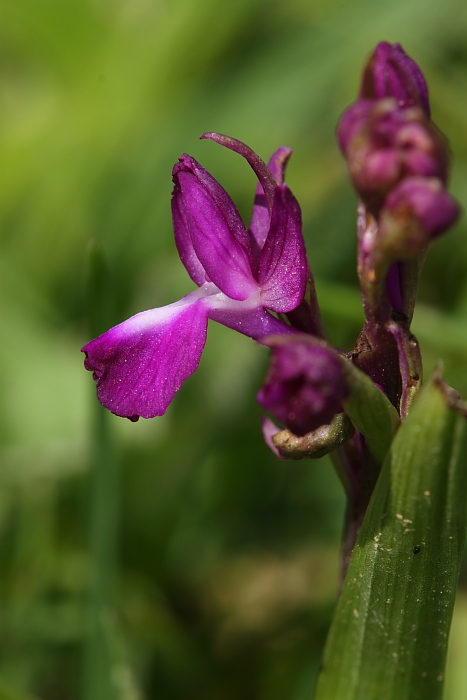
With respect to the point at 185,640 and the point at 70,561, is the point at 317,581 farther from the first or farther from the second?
the point at 70,561

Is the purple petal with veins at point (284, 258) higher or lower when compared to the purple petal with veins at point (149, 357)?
higher

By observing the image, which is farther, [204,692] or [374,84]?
[204,692]

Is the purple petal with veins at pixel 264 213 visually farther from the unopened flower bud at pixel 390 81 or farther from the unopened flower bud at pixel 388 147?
the unopened flower bud at pixel 388 147

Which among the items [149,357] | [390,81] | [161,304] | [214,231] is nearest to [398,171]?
[390,81]

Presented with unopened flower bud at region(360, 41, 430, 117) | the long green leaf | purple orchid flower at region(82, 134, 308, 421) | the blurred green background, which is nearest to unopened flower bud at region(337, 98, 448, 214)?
→ unopened flower bud at region(360, 41, 430, 117)

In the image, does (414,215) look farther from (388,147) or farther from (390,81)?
(390,81)

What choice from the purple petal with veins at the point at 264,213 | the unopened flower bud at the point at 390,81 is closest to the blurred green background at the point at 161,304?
the purple petal with veins at the point at 264,213

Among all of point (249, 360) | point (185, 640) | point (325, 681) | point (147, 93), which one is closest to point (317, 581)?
point (185, 640)
